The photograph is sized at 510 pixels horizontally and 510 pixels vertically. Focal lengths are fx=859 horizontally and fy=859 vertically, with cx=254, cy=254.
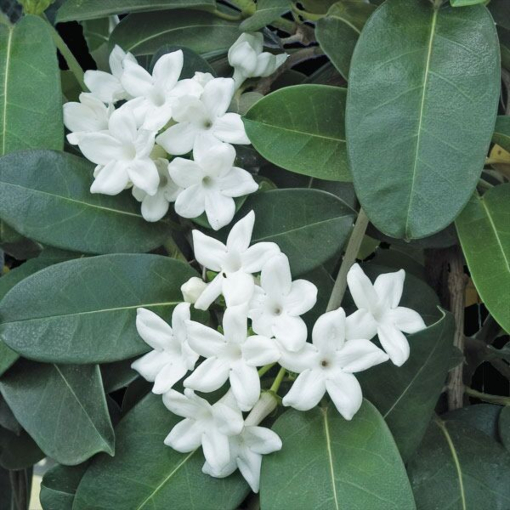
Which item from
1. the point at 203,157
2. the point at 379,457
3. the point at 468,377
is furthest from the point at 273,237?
the point at 468,377

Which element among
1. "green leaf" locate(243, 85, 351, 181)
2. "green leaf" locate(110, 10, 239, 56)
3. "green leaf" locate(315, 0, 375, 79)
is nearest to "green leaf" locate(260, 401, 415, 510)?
"green leaf" locate(243, 85, 351, 181)

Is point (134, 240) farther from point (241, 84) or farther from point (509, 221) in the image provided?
point (509, 221)

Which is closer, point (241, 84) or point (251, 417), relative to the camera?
point (251, 417)

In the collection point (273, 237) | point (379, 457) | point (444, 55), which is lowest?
point (379, 457)

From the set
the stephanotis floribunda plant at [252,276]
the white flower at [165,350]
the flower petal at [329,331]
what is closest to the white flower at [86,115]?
the stephanotis floribunda plant at [252,276]

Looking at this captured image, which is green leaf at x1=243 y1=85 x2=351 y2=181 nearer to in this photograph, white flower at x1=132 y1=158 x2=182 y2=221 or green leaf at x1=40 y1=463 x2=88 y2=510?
white flower at x1=132 y1=158 x2=182 y2=221
